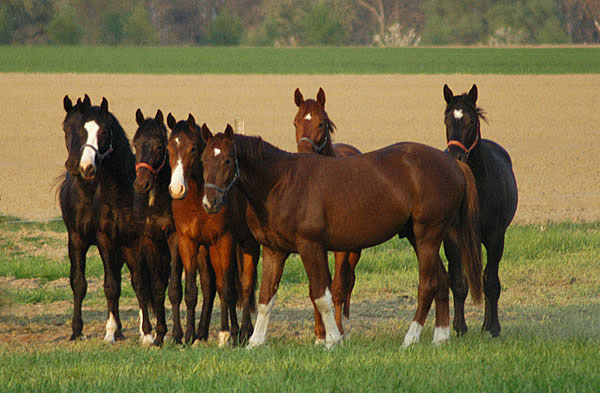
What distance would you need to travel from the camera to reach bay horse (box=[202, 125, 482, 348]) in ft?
25.2

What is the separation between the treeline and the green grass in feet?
54.5

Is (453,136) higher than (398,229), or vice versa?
(453,136)

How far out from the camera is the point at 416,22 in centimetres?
10850

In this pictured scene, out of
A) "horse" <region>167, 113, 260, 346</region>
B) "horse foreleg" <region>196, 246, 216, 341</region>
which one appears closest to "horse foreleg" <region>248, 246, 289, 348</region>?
"horse" <region>167, 113, 260, 346</region>

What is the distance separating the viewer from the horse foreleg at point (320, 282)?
301 inches

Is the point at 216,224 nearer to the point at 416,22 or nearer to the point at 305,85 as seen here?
the point at 305,85

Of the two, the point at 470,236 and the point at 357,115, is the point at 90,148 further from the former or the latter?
the point at 357,115

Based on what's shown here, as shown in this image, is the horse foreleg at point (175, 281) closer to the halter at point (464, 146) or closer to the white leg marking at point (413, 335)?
the white leg marking at point (413, 335)

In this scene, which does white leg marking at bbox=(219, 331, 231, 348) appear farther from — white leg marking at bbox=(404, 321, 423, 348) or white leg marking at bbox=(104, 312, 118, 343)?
white leg marking at bbox=(404, 321, 423, 348)

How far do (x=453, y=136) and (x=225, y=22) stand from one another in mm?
85574

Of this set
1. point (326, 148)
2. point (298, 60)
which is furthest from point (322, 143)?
point (298, 60)

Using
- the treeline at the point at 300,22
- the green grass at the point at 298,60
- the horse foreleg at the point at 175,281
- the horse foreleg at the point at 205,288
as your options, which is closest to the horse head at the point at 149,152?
the horse foreleg at the point at 175,281

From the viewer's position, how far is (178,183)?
7.61 m

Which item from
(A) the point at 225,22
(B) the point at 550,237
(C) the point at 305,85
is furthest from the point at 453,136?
(A) the point at 225,22
